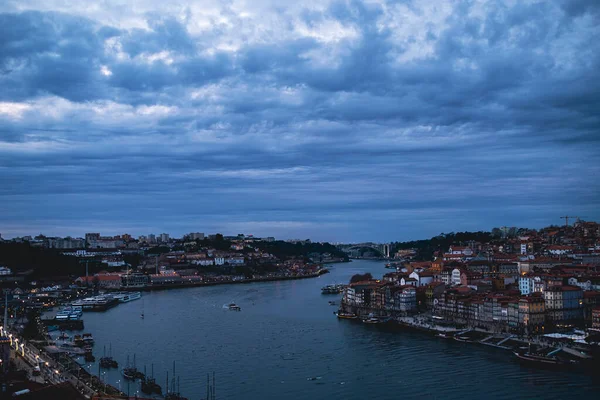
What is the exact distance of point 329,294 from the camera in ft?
96.2

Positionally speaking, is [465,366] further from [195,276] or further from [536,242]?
[195,276]

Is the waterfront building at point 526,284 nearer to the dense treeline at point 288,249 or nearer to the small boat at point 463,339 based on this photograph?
the small boat at point 463,339

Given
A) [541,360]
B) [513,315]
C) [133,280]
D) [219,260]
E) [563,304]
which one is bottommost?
[541,360]

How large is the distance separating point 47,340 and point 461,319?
1075cm

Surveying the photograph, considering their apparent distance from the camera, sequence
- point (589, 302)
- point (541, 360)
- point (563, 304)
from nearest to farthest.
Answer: point (541, 360) < point (563, 304) < point (589, 302)

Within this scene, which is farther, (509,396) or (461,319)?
(461,319)

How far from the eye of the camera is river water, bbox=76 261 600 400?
1081cm

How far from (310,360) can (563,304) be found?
7.30 metres

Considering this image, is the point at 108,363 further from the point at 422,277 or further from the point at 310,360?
the point at 422,277

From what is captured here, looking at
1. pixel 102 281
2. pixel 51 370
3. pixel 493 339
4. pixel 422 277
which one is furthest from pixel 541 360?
pixel 102 281

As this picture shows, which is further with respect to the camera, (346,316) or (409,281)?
(409,281)

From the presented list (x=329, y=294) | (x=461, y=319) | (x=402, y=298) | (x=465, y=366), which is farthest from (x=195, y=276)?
(x=465, y=366)

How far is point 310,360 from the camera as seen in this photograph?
1320 centimetres

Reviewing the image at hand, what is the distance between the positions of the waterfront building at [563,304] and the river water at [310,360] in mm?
3012
